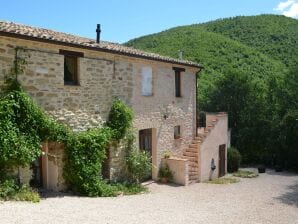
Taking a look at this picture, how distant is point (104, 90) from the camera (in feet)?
47.4

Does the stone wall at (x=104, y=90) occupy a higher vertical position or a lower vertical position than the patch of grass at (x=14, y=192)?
higher

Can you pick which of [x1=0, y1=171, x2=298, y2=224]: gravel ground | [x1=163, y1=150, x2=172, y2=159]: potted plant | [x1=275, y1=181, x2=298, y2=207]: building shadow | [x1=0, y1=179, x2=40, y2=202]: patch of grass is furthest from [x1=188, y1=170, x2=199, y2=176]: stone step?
[x1=0, y1=179, x2=40, y2=202]: patch of grass

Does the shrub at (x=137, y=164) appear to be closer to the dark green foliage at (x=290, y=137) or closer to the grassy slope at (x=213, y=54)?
the dark green foliage at (x=290, y=137)

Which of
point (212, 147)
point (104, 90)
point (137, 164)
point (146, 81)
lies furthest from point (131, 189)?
point (212, 147)

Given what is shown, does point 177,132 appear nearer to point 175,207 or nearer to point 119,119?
point 119,119

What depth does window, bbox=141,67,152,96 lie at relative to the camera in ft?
54.3

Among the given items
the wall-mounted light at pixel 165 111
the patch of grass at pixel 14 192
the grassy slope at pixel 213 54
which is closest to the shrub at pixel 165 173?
the wall-mounted light at pixel 165 111

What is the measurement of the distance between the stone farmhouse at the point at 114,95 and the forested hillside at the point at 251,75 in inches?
270

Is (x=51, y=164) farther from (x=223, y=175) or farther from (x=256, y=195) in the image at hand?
(x=223, y=175)

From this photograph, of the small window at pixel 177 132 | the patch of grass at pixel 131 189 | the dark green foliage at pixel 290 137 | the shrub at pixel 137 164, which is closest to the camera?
the patch of grass at pixel 131 189

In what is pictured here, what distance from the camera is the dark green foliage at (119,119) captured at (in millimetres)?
14609

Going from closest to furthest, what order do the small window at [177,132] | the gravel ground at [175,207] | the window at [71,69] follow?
the gravel ground at [175,207] → the window at [71,69] → the small window at [177,132]

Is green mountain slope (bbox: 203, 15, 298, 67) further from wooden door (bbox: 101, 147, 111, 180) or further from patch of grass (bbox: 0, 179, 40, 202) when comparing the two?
patch of grass (bbox: 0, 179, 40, 202)

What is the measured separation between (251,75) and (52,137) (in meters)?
34.0
